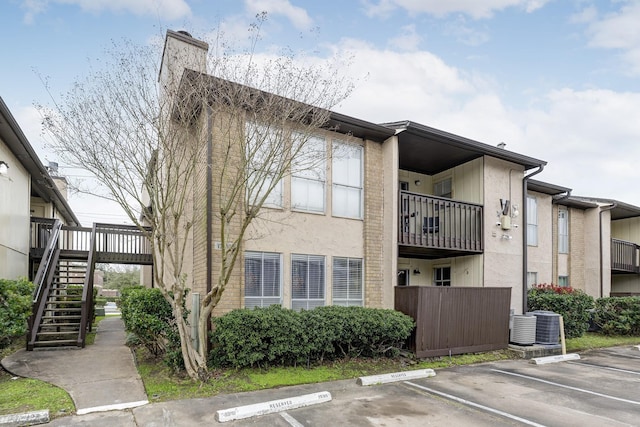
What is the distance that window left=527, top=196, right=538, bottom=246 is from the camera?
48.9ft

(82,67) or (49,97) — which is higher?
(82,67)

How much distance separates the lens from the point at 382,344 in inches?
359

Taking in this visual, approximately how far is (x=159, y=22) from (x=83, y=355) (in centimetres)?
749

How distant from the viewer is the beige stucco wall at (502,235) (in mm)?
12391

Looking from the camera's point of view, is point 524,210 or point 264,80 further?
point 524,210

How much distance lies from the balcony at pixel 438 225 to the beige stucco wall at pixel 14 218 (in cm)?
1045

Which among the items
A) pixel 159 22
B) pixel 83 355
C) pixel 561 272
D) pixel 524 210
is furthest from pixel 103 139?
pixel 561 272

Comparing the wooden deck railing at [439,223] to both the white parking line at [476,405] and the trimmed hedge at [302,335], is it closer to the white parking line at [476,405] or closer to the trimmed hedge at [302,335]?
the trimmed hedge at [302,335]

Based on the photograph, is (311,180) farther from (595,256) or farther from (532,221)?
(595,256)

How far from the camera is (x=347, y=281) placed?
10.2 meters

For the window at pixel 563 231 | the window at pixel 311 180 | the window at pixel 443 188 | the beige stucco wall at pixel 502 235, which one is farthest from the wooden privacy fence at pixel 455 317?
the window at pixel 563 231

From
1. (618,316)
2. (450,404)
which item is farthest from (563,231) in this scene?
(450,404)

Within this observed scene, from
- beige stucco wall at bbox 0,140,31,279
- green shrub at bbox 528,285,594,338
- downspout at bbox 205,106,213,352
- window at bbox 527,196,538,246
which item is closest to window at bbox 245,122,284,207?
downspout at bbox 205,106,213,352

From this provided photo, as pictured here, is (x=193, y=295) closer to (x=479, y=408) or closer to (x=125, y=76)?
(x=125, y=76)
